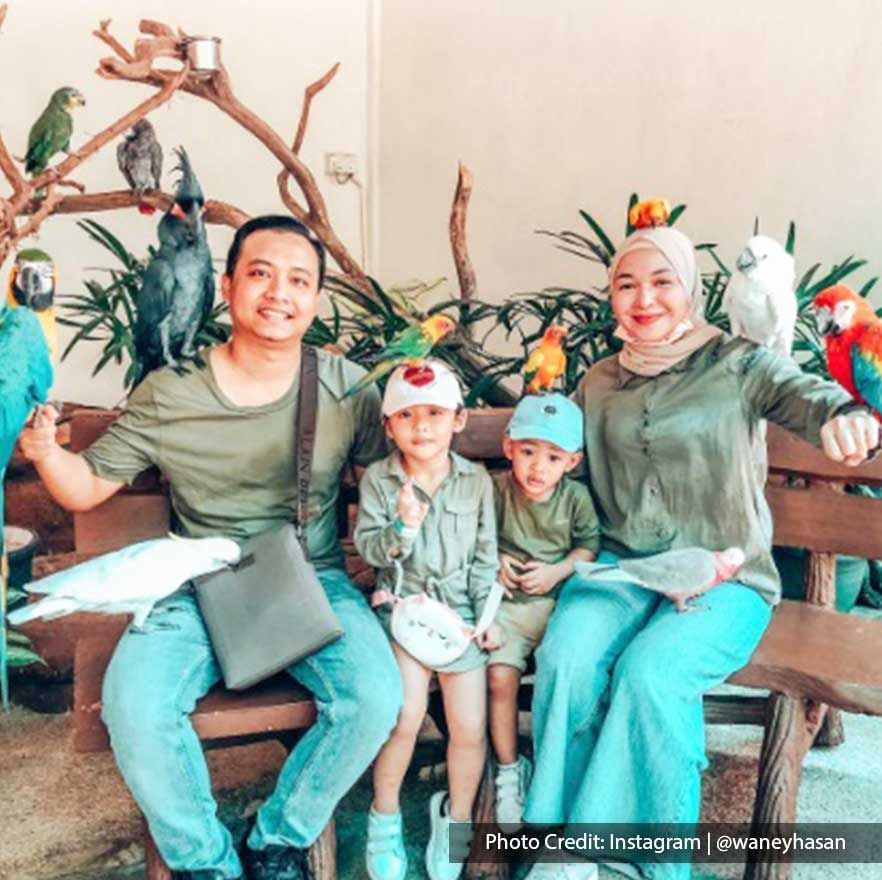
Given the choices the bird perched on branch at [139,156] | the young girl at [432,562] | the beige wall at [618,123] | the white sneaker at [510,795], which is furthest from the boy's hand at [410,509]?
the beige wall at [618,123]

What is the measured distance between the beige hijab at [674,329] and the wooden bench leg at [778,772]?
698 millimetres

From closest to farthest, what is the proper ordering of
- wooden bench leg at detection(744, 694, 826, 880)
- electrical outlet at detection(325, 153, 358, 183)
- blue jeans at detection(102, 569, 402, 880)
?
blue jeans at detection(102, 569, 402, 880), wooden bench leg at detection(744, 694, 826, 880), electrical outlet at detection(325, 153, 358, 183)

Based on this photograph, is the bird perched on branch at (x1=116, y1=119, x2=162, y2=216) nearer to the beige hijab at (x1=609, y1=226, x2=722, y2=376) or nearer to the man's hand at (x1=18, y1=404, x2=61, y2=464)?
the man's hand at (x1=18, y1=404, x2=61, y2=464)

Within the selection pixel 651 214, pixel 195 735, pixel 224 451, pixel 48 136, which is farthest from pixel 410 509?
pixel 48 136

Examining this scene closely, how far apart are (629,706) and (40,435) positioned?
1189mm

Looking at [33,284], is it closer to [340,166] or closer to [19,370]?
[19,370]

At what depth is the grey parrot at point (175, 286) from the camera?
212 cm

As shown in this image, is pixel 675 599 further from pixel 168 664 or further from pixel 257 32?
pixel 257 32

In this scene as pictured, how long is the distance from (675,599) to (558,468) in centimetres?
34

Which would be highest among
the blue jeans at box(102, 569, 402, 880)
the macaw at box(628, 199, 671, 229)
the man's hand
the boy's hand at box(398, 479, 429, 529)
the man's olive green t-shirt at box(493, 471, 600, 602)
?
the macaw at box(628, 199, 671, 229)

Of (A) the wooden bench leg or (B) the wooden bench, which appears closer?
(B) the wooden bench

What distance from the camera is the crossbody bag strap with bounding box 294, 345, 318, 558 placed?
208cm

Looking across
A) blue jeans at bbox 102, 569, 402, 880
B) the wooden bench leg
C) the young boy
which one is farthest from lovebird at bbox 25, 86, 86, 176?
the wooden bench leg

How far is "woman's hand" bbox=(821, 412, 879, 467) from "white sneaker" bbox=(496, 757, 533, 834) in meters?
0.86
